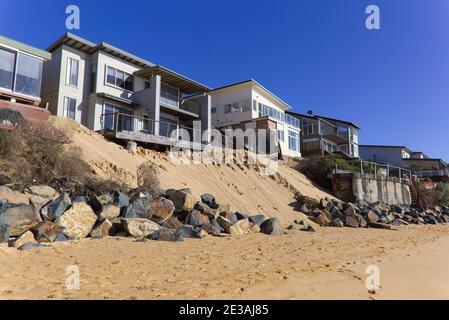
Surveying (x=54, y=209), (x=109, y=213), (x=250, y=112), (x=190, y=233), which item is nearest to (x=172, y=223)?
(x=190, y=233)

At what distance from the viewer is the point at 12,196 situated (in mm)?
9008

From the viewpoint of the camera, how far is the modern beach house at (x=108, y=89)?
71.1 feet

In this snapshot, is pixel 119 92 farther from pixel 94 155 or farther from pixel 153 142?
pixel 94 155

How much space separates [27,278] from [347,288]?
208 inches

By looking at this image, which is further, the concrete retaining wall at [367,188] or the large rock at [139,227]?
the concrete retaining wall at [367,188]

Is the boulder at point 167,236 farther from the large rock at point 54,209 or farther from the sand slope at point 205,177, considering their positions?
the sand slope at point 205,177

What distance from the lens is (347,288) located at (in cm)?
511

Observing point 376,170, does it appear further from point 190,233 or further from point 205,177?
point 190,233

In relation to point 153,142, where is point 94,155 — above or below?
below

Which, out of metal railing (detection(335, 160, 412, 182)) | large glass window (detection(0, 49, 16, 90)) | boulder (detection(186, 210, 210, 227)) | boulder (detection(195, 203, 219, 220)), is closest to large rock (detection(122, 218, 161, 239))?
boulder (detection(186, 210, 210, 227))

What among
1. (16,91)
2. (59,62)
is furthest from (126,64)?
(16,91)

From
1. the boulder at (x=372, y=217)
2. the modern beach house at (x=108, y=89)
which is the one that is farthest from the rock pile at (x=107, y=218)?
the boulder at (x=372, y=217)

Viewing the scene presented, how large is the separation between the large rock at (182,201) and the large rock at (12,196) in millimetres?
4514

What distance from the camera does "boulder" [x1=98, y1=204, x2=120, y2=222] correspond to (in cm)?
944
